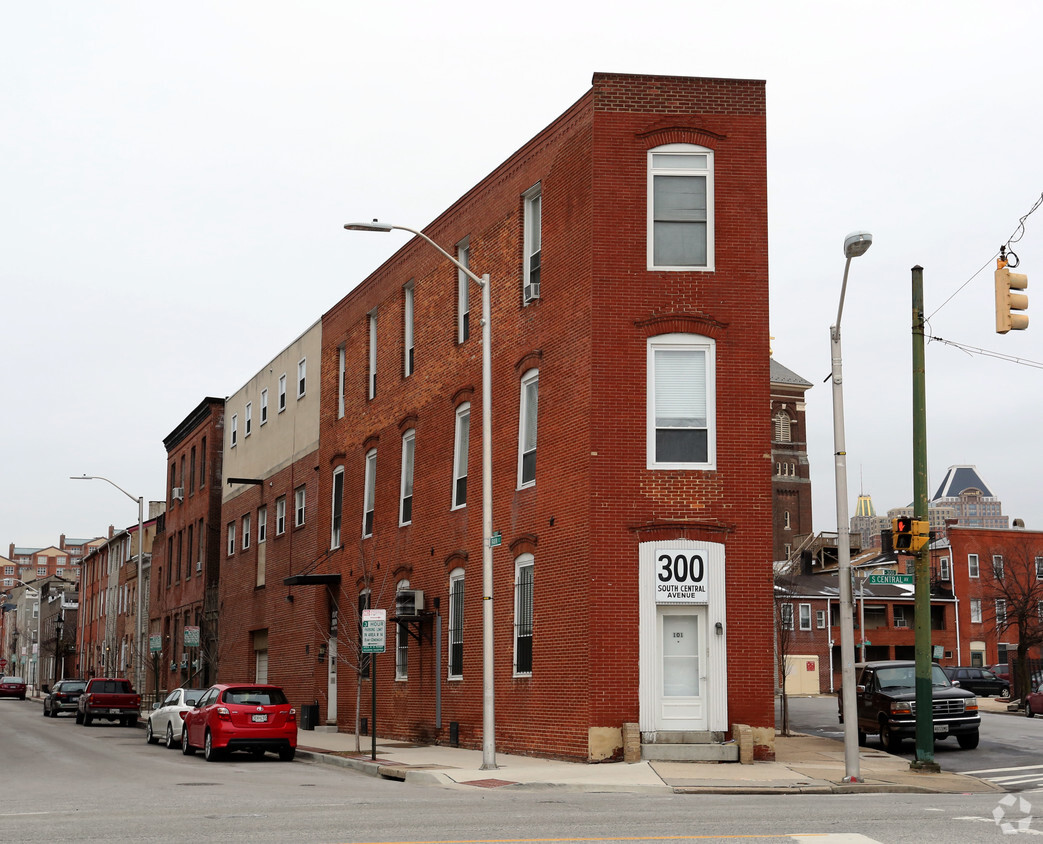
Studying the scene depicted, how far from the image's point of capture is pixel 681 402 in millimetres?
22375

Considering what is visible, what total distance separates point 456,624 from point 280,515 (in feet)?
51.9

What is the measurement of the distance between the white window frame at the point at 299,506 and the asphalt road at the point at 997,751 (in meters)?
15.6

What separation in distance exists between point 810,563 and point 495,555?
6390cm

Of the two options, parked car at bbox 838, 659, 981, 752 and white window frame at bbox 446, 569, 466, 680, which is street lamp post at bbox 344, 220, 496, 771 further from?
parked car at bbox 838, 659, 981, 752

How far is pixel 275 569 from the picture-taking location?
1618 inches

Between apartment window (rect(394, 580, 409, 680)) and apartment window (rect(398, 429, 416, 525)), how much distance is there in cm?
162

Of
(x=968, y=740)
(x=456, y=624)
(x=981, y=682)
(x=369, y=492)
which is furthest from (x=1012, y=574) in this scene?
(x=456, y=624)

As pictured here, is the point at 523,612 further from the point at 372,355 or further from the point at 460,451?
the point at 372,355

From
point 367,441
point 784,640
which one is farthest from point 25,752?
point 784,640

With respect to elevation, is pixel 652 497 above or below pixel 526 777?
above

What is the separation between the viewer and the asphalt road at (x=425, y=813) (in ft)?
38.7

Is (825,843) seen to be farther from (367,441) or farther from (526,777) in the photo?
(367,441)

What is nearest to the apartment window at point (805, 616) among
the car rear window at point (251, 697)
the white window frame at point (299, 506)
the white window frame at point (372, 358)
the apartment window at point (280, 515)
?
the apartment window at point (280, 515)

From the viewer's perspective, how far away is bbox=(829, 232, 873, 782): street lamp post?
18016 millimetres
